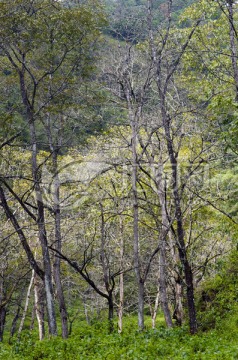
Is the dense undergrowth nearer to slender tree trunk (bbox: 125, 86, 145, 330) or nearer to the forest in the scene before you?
the forest

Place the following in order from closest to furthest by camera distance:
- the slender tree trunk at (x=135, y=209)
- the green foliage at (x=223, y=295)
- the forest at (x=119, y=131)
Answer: the forest at (x=119, y=131), the slender tree trunk at (x=135, y=209), the green foliage at (x=223, y=295)

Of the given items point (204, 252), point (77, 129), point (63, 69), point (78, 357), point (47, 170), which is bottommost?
point (78, 357)

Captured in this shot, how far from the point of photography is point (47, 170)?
15.2m

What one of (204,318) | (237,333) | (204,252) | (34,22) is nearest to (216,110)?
(34,22)

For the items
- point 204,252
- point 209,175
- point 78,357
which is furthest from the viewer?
point 204,252

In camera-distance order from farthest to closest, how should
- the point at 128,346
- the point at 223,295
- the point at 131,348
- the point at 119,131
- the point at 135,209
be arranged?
1. the point at 223,295
2. the point at 119,131
3. the point at 135,209
4. the point at 128,346
5. the point at 131,348

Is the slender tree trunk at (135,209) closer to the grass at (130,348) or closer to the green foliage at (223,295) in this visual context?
the grass at (130,348)

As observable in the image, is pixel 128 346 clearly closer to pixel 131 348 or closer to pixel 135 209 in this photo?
pixel 131 348

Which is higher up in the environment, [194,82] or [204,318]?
[194,82]

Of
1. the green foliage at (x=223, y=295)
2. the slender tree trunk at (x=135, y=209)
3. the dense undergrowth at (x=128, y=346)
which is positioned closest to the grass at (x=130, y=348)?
the dense undergrowth at (x=128, y=346)

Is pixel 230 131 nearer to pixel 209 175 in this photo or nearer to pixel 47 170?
pixel 47 170

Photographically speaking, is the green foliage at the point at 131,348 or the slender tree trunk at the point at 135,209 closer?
the green foliage at the point at 131,348

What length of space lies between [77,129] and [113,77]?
202 centimetres

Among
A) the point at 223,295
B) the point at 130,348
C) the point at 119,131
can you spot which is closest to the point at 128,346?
the point at 130,348
